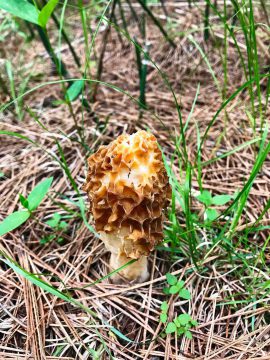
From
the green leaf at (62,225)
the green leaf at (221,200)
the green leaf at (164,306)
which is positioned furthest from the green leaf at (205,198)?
the green leaf at (62,225)

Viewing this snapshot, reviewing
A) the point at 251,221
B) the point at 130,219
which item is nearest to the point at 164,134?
the point at 251,221

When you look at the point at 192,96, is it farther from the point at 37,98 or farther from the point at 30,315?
the point at 30,315

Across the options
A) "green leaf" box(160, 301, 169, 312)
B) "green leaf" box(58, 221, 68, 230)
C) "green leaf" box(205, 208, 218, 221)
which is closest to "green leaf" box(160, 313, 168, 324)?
"green leaf" box(160, 301, 169, 312)

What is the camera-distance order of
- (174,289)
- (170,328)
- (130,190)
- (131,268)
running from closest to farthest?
(130,190)
(170,328)
(174,289)
(131,268)

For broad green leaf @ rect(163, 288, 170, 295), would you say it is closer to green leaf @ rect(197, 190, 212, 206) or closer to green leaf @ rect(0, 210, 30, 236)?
green leaf @ rect(197, 190, 212, 206)

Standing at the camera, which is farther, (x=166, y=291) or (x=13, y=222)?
(x=166, y=291)

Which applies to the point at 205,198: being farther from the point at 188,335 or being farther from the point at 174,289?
the point at 188,335

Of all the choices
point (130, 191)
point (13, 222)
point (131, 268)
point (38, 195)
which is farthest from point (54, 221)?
point (130, 191)

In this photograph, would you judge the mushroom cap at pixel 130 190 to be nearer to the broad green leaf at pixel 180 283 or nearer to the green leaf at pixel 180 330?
the broad green leaf at pixel 180 283
